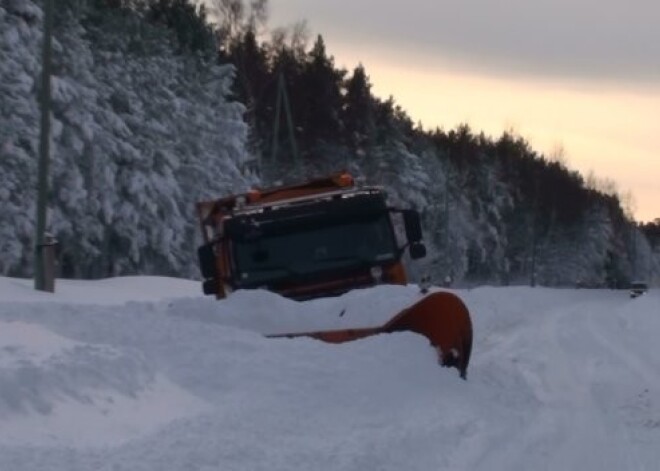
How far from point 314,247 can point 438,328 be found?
3.20 meters

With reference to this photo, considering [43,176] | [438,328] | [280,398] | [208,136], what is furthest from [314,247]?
[208,136]

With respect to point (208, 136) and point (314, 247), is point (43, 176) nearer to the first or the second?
point (314, 247)

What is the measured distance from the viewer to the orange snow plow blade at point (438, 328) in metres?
14.9

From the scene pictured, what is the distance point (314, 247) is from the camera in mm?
17797

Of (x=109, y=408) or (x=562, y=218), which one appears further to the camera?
(x=562, y=218)

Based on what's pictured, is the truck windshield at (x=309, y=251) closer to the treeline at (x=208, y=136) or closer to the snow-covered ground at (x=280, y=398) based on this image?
the snow-covered ground at (x=280, y=398)

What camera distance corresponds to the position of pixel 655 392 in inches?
633

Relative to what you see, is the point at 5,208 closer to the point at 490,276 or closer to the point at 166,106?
the point at 166,106

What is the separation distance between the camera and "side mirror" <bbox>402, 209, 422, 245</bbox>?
17547 mm

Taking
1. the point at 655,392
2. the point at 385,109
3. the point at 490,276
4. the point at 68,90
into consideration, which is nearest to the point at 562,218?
the point at 490,276

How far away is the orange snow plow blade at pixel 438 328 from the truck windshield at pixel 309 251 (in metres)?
2.77

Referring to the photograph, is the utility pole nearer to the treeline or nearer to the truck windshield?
the truck windshield

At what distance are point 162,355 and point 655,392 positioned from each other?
603cm

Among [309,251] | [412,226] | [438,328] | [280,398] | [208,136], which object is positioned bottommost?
[280,398]
